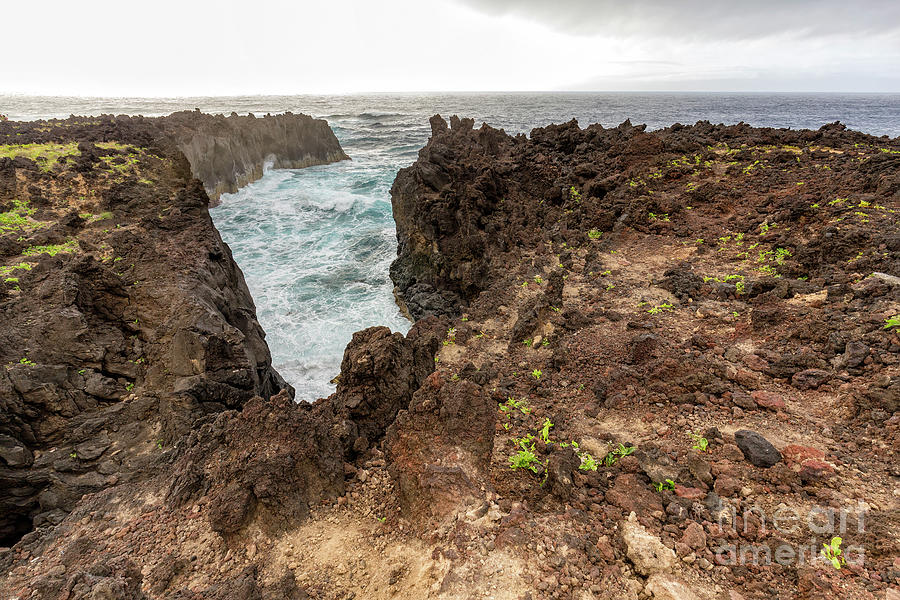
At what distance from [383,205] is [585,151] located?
1555 cm

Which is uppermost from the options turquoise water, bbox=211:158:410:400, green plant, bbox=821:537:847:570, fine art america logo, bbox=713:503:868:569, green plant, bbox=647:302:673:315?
green plant, bbox=647:302:673:315

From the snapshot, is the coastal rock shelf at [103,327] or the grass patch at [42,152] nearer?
the coastal rock shelf at [103,327]

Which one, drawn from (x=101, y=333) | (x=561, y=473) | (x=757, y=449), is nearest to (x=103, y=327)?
(x=101, y=333)

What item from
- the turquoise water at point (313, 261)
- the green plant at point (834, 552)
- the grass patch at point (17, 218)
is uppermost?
the grass patch at point (17, 218)

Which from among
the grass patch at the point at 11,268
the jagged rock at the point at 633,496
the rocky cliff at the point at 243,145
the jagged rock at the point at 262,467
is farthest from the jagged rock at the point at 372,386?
the rocky cliff at the point at 243,145

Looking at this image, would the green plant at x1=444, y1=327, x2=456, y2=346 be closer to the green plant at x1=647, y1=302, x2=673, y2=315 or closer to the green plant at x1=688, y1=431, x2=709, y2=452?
the green plant at x1=647, y1=302, x2=673, y2=315

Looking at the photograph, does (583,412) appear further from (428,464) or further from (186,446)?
(186,446)

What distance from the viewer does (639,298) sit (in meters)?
8.48

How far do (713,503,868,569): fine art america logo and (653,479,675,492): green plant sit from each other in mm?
458

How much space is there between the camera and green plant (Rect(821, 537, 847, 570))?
9.68 ft

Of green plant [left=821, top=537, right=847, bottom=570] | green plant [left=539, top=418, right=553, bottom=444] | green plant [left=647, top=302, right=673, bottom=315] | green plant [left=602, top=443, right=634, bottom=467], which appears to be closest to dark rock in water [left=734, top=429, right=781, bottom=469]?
green plant [left=821, top=537, right=847, bottom=570]

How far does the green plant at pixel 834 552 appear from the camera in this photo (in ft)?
9.68

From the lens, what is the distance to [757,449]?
13.4 ft

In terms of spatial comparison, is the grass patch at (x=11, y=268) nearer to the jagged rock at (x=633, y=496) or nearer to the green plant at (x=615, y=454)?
the green plant at (x=615, y=454)
